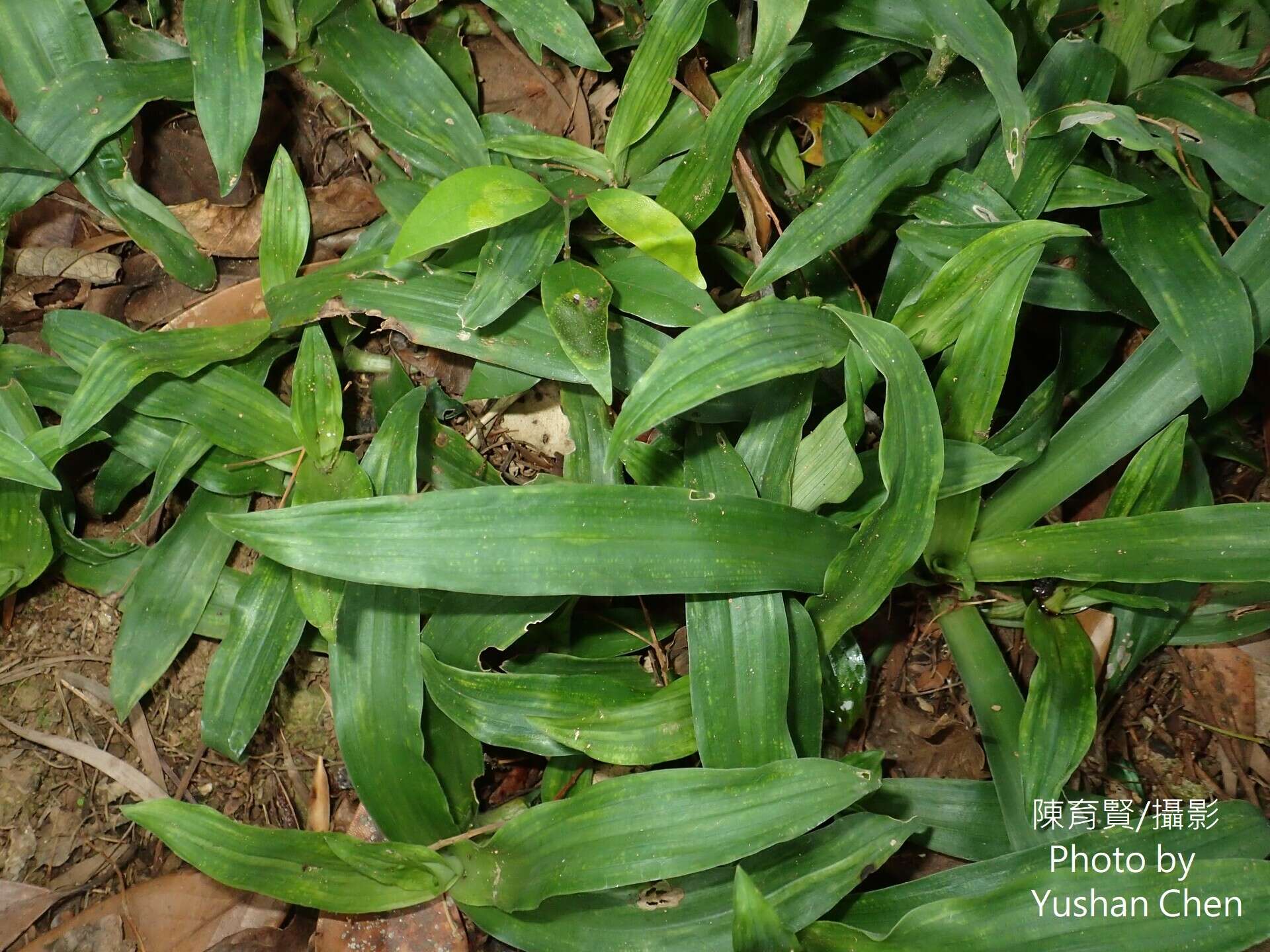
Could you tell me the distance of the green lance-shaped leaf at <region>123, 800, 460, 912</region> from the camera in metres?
1.26

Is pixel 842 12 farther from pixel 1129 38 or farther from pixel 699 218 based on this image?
pixel 1129 38

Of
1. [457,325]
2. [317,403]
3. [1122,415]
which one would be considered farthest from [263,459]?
[1122,415]

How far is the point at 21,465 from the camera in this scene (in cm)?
134

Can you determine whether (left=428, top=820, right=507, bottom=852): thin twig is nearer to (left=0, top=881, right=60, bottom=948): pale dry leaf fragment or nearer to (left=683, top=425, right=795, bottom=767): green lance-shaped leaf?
(left=683, top=425, right=795, bottom=767): green lance-shaped leaf

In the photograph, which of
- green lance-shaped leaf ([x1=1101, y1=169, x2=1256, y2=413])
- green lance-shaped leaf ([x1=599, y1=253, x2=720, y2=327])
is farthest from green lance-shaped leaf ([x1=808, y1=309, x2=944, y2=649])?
green lance-shaped leaf ([x1=1101, y1=169, x2=1256, y2=413])

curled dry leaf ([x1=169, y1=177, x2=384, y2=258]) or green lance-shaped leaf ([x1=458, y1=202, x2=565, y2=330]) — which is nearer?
green lance-shaped leaf ([x1=458, y1=202, x2=565, y2=330])

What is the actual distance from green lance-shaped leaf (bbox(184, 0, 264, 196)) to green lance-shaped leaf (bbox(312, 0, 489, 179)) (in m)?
0.15

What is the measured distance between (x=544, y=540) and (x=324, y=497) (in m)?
0.44

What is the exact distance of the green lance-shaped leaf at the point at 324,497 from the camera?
4.29ft

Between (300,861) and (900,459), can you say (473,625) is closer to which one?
(300,861)

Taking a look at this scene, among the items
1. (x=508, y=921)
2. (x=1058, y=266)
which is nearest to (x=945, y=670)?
(x=1058, y=266)

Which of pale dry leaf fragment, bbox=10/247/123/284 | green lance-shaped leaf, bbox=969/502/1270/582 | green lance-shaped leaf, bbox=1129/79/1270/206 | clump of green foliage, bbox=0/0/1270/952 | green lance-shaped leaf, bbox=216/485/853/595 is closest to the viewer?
green lance-shaped leaf, bbox=216/485/853/595

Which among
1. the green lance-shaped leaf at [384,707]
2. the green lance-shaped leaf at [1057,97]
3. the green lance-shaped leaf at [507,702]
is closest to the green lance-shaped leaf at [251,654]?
the green lance-shaped leaf at [384,707]

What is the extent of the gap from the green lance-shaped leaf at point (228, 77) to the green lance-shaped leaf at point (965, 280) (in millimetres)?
1032
